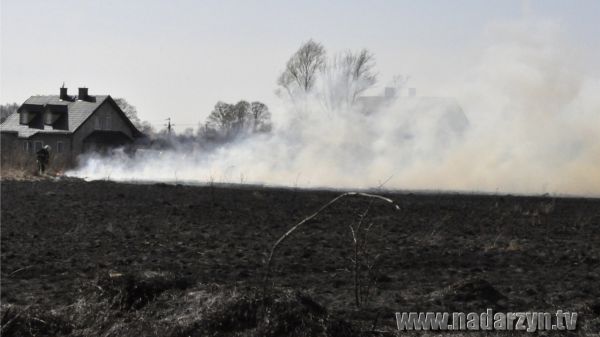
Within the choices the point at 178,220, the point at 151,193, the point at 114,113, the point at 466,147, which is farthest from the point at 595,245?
the point at 114,113

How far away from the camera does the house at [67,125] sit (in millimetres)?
66438

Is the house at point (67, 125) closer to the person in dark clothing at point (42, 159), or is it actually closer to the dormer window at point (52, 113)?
the dormer window at point (52, 113)

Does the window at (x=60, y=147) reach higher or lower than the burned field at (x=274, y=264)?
higher

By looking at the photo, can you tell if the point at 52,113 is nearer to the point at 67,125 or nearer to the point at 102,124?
the point at 67,125

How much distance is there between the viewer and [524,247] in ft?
50.6

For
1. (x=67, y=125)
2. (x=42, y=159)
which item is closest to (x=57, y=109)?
(x=67, y=125)

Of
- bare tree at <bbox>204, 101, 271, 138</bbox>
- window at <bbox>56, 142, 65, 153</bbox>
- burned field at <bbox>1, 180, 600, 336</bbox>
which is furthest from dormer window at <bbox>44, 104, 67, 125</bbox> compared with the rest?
burned field at <bbox>1, 180, 600, 336</bbox>

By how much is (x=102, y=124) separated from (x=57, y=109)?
414 centimetres

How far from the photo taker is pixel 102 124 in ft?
228

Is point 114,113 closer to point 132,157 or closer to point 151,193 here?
point 132,157

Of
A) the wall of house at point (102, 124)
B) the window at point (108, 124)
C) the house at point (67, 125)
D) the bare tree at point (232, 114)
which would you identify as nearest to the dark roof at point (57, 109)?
the house at point (67, 125)

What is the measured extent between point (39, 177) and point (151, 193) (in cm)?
1449

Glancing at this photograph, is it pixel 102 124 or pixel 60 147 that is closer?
pixel 60 147

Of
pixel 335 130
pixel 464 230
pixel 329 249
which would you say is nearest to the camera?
pixel 329 249
